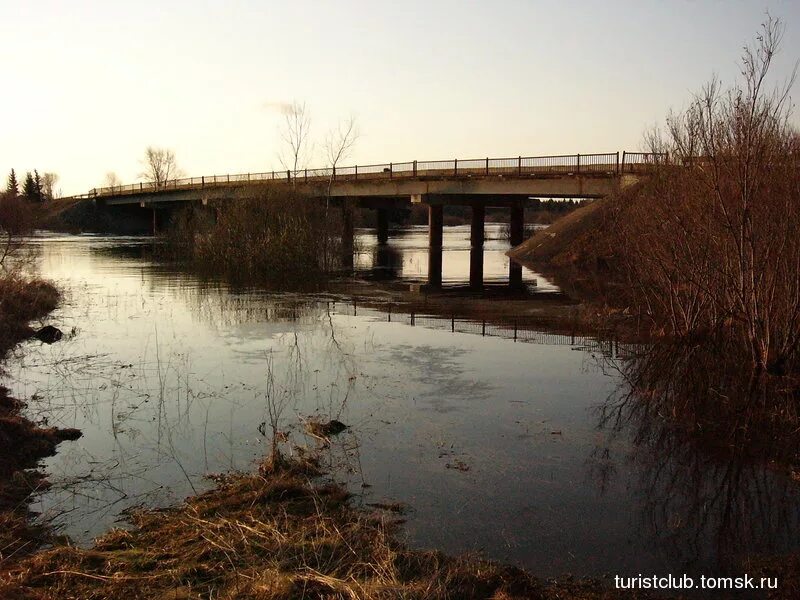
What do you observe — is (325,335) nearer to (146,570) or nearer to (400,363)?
(400,363)

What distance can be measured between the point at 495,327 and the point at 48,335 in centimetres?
1017

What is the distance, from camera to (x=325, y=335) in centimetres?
1488

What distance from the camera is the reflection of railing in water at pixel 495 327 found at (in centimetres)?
1387

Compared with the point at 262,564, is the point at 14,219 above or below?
above

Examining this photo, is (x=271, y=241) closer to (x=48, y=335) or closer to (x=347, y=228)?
(x=347, y=228)

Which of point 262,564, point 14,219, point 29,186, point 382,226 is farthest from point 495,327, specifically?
point 29,186

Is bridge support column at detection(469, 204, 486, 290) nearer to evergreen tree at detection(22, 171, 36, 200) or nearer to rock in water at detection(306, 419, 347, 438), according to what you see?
rock in water at detection(306, 419, 347, 438)

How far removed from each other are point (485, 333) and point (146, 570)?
36.9 feet

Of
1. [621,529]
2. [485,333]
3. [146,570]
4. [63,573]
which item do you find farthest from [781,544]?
[485,333]

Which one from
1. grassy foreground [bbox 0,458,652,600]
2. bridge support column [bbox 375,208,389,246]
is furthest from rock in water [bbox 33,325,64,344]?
bridge support column [bbox 375,208,389,246]

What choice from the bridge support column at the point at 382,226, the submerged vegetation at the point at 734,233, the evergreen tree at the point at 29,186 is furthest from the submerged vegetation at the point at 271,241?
the evergreen tree at the point at 29,186

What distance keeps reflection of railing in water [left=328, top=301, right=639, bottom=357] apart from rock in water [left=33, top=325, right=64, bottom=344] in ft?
22.9

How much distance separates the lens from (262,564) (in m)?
4.80

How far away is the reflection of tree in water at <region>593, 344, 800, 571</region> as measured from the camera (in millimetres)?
5625
